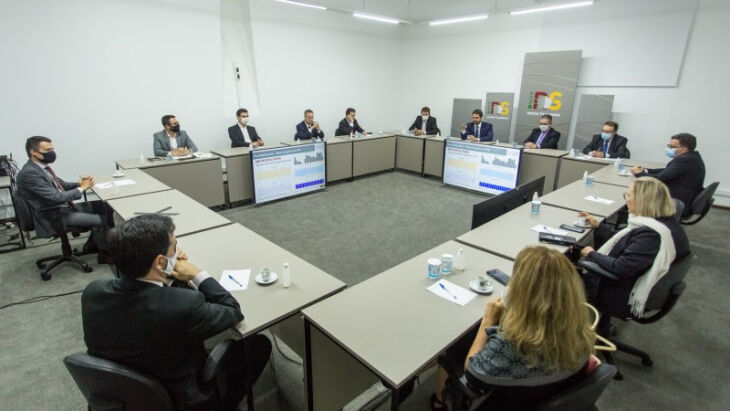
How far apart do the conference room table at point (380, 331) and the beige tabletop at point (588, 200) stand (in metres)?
1.87

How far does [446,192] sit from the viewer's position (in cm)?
661

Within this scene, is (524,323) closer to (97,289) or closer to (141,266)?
(141,266)

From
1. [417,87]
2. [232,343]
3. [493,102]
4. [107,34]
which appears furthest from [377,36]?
[232,343]

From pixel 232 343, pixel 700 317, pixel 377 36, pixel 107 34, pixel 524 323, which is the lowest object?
pixel 700 317

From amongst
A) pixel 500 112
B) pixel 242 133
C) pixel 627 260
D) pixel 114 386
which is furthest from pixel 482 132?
pixel 114 386

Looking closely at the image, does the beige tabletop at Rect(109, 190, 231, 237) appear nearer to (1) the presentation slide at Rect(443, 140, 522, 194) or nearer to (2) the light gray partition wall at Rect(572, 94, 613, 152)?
(1) the presentation slide at Rect(443, 140, 522, 194)

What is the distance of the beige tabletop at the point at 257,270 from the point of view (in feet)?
6.09

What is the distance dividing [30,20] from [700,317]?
8099 mm

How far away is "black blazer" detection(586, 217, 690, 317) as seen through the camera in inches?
86.2

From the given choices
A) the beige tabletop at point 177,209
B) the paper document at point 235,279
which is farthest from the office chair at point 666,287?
the beige tabletop at point 177,209

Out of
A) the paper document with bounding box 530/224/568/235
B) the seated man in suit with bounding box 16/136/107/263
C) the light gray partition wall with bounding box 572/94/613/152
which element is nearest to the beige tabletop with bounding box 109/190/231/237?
the seated man in suit with bounding box 16/136/107/263

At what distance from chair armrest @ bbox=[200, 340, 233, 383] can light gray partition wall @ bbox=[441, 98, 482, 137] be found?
780cm

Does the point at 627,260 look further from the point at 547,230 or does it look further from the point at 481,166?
the point at 481,166

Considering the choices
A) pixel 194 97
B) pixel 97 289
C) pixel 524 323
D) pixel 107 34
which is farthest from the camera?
pixel 194 97
